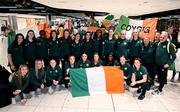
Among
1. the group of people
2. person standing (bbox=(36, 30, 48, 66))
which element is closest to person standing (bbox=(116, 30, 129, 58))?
the group of people

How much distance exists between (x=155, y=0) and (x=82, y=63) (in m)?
4.62

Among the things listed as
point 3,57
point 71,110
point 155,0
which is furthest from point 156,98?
point 3,57

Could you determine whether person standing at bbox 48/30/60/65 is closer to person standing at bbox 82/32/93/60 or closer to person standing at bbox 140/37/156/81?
person standing at bbox 82/32/93/60

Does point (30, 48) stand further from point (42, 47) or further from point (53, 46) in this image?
point (53, 46)

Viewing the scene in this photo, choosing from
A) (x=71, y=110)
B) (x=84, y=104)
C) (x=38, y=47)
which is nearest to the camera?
(x=71, y=110)

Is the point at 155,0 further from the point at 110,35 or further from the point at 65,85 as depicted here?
the point at 65,85

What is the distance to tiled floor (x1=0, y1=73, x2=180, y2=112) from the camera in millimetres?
4270

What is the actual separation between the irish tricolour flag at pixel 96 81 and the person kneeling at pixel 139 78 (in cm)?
29

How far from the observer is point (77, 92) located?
5.03m

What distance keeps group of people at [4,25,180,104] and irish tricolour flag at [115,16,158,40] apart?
815 mm

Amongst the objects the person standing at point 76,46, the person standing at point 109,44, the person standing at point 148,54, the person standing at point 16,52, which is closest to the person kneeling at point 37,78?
the person standing at point 16,52

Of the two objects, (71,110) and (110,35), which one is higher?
(110,35)

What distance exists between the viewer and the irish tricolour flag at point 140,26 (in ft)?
20.3

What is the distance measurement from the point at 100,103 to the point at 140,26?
2.91 metres
